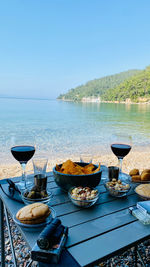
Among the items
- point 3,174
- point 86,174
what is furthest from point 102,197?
point 3,174

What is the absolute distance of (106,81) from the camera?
302 feet

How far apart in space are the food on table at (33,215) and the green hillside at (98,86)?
77620mm

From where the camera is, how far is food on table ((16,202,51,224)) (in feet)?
2.30

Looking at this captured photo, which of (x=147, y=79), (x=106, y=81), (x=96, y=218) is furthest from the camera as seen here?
(x=106, y=81)

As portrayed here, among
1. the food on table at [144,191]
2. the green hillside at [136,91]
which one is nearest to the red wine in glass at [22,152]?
the food on table at [144,191]

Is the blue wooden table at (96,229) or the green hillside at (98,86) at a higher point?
the green hillside at (98,86)

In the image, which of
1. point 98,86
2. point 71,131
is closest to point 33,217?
point 71,131

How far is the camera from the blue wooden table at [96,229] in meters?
0.60

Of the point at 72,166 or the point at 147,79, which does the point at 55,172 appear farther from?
the point at 147,79

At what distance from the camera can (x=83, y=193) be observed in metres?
0.88

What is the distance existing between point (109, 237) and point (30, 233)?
0.27 meters

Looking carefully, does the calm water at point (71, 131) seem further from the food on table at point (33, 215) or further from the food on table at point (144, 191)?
the food on table at point (144, 191)

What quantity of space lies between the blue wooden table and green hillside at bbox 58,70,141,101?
254ft

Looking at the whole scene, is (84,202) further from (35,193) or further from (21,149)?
(21,149)
